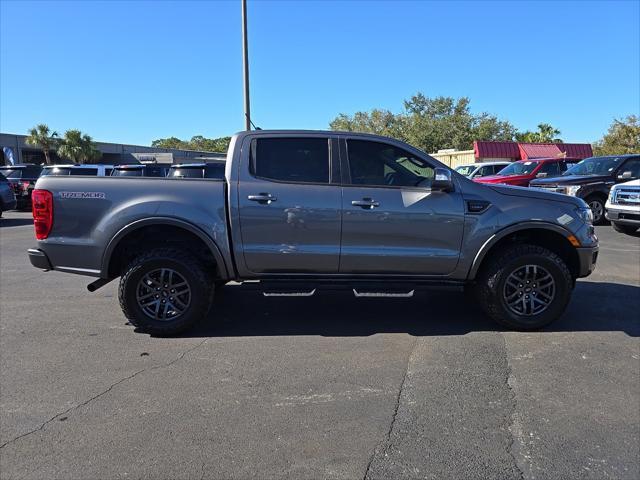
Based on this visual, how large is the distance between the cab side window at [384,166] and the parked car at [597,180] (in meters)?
9.45

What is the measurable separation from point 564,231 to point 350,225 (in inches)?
86.3

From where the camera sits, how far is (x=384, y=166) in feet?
16.4

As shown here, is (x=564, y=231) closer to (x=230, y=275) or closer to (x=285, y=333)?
(x=285, y=333)

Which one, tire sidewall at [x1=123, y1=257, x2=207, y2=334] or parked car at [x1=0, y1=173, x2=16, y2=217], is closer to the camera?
tire sidewall at [x1=123, y1=257, x2=207, y2=334]

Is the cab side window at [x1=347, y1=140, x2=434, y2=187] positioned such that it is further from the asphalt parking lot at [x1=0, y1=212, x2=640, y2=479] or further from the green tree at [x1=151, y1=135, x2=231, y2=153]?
the green tree at [x1=151, y1=135, x2=231, y2=153]

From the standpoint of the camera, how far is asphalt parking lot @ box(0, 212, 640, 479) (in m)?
2.84

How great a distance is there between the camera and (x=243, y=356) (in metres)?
4.41

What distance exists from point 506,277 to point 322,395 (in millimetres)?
2372

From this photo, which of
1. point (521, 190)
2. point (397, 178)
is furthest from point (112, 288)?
point (521, 190)

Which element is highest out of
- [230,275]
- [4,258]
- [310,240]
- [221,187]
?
[221,187]

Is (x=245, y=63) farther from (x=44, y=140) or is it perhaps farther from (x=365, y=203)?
(x=44, y=140)

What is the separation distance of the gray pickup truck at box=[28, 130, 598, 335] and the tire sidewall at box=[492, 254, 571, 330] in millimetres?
10

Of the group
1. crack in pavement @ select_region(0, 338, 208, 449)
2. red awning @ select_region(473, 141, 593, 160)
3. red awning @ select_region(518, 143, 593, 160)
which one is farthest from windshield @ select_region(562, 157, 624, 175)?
red awning @ select_region(518, 143, 593, 160)

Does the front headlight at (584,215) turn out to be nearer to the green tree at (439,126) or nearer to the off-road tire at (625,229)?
the off-road tire at (625,229)
